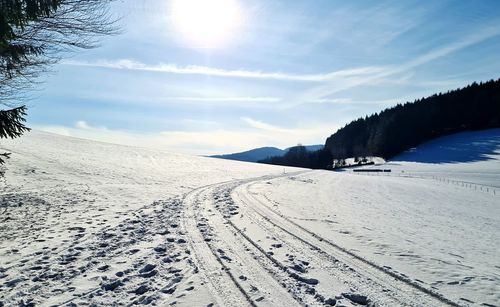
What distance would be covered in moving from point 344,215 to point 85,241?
1035cm

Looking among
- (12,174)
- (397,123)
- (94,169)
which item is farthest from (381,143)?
(12,174)

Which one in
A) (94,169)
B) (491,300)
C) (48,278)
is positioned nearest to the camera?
(491,300)

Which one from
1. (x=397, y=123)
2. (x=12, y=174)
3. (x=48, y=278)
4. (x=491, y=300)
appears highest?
(x=397, y=123)

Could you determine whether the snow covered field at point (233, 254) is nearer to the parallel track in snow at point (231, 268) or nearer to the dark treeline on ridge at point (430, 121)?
the parallel track in snow at point (231, 268)

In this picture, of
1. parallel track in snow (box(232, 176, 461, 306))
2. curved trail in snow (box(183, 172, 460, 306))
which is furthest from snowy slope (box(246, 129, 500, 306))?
curved trail in snow (box(183, 172, 460, 306))

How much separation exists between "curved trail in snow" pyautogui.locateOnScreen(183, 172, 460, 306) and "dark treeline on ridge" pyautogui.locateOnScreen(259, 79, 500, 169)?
290 ft

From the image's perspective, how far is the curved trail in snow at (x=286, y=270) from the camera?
558 cm

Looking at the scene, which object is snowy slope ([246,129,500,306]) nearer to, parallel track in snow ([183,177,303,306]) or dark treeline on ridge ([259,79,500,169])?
parallel track in snow ([183,177,303,306])

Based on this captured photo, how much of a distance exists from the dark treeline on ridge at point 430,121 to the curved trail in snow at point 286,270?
8828cm

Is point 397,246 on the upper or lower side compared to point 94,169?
lower

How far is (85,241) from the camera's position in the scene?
8672mm

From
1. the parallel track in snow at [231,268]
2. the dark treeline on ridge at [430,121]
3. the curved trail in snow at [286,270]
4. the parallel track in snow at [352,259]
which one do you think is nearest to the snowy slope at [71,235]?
the parallel track in snow at [231,268]

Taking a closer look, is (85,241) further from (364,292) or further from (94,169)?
(94,169)

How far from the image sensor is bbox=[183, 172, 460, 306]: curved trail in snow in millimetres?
5582
